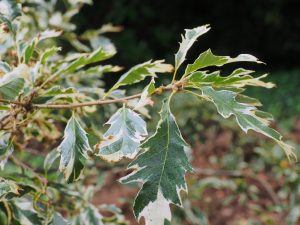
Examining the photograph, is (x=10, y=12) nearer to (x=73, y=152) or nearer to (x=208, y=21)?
(x=73, y=152)

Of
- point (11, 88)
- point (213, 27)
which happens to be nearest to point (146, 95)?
point (11, 88)

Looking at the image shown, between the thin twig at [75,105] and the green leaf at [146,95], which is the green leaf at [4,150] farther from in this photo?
the green leaf at [146,95]

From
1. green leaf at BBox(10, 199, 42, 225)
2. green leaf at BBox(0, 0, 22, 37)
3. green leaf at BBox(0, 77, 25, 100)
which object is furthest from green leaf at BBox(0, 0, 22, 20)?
green leaf at BBox(10, 199, 42, 225)

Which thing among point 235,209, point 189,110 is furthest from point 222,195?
point 189,110

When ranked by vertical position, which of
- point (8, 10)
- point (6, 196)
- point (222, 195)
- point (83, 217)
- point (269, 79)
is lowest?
point (269, 79)

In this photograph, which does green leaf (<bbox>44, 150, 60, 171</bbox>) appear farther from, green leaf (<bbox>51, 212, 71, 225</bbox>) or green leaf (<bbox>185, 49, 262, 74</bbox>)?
green leaf (<bbox>185, 49, 262, 74</bbox>)

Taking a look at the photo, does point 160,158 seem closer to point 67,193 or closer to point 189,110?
point 67,193
